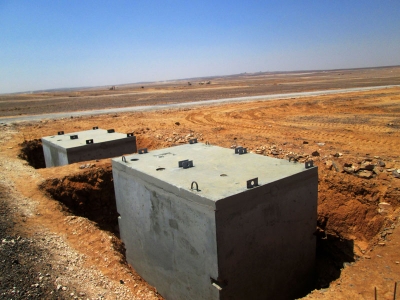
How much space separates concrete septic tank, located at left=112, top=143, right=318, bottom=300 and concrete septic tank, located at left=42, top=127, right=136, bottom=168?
140 inches

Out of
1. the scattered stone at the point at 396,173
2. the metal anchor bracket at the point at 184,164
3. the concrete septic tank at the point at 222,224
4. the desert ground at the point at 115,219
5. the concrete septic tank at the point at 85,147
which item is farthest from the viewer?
the concrete septic tank at the point at 85,147

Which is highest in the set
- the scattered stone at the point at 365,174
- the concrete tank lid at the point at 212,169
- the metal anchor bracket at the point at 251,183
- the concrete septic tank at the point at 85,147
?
the metal anchor bracket at the point at 251,183

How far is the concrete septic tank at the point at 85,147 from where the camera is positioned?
868cm

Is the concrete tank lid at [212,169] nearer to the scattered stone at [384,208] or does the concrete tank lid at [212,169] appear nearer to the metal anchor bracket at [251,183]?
the metal anchor bracket at [251,183]

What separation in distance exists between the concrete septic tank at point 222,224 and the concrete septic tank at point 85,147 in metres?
3.56

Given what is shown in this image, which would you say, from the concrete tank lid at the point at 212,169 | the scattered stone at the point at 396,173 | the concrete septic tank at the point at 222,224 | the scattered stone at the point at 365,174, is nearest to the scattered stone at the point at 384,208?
the scattered stone at the point at 365,174

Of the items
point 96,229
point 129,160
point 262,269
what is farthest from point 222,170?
point 96,229

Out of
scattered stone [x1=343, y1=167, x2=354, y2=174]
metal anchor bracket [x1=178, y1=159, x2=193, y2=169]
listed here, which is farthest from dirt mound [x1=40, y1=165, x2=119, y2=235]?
scattered stone [x1=343, y1=167, x2=354, y2=174]

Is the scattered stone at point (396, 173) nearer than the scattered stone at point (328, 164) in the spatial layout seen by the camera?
Yes

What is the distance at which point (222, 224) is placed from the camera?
376 centimetres

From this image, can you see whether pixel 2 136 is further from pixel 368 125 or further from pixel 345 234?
pixel 368 125

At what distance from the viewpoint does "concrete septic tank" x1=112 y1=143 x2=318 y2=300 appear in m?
3.92

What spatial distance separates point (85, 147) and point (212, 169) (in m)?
5.11

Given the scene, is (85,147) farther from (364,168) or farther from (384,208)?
(384,208)
